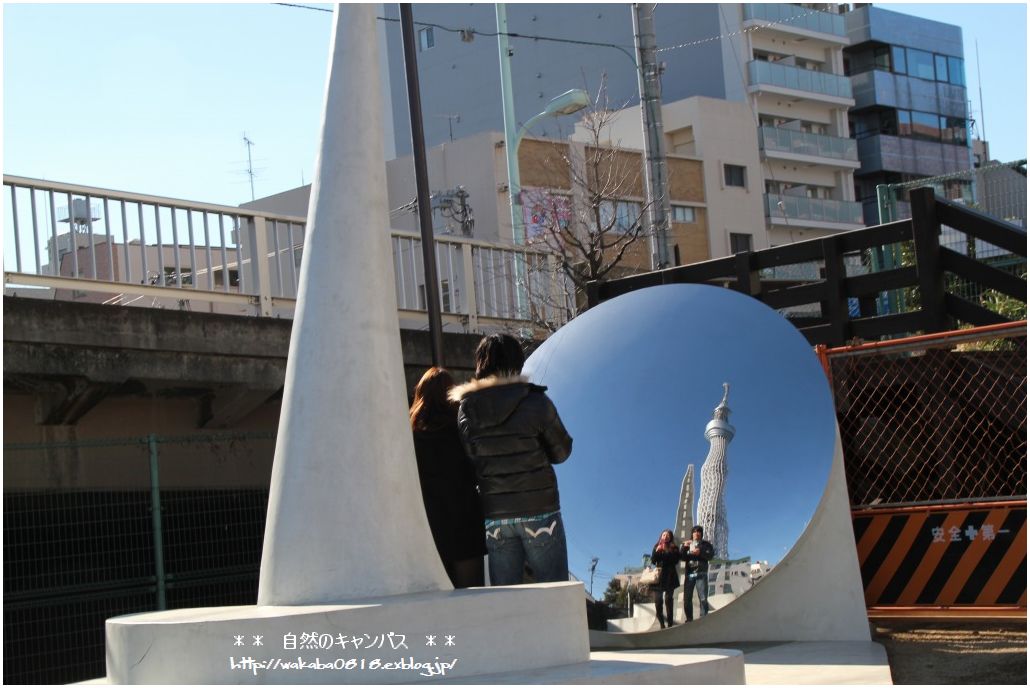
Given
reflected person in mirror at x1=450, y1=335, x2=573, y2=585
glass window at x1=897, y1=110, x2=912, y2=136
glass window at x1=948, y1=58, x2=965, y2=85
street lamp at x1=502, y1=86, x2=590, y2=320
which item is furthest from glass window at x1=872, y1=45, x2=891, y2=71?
reflected person in mirror at x1=450, y1=335, x2=573, y2=585

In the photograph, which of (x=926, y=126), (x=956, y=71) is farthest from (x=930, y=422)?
(x=956, y=71)

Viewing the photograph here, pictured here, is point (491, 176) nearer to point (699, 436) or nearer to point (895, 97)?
point (895, 97)

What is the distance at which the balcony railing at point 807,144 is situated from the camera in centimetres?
5584

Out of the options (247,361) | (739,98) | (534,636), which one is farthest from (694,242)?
(534,636)

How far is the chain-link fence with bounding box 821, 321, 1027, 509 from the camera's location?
343 inches

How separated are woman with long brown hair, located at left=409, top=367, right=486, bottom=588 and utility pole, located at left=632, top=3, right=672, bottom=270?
31.0 ft

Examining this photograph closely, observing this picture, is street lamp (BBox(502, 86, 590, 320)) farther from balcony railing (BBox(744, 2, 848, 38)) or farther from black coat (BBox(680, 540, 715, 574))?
balcony railing (BBox(744, 2, 848, 38))

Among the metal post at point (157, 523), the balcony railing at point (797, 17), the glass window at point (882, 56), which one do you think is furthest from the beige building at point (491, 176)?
the metal post at point (157, 523)

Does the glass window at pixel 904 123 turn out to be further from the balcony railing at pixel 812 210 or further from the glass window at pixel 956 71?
the balcony railing at pixel 812 210

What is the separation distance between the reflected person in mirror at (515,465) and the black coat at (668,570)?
1.60m

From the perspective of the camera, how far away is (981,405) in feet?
28.7

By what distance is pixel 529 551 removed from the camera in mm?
6391

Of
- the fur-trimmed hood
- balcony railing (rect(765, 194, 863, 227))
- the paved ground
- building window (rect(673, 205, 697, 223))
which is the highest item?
balcony railing (rect(765, 194, 863, 227))

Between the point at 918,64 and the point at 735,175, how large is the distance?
56.7 ft
